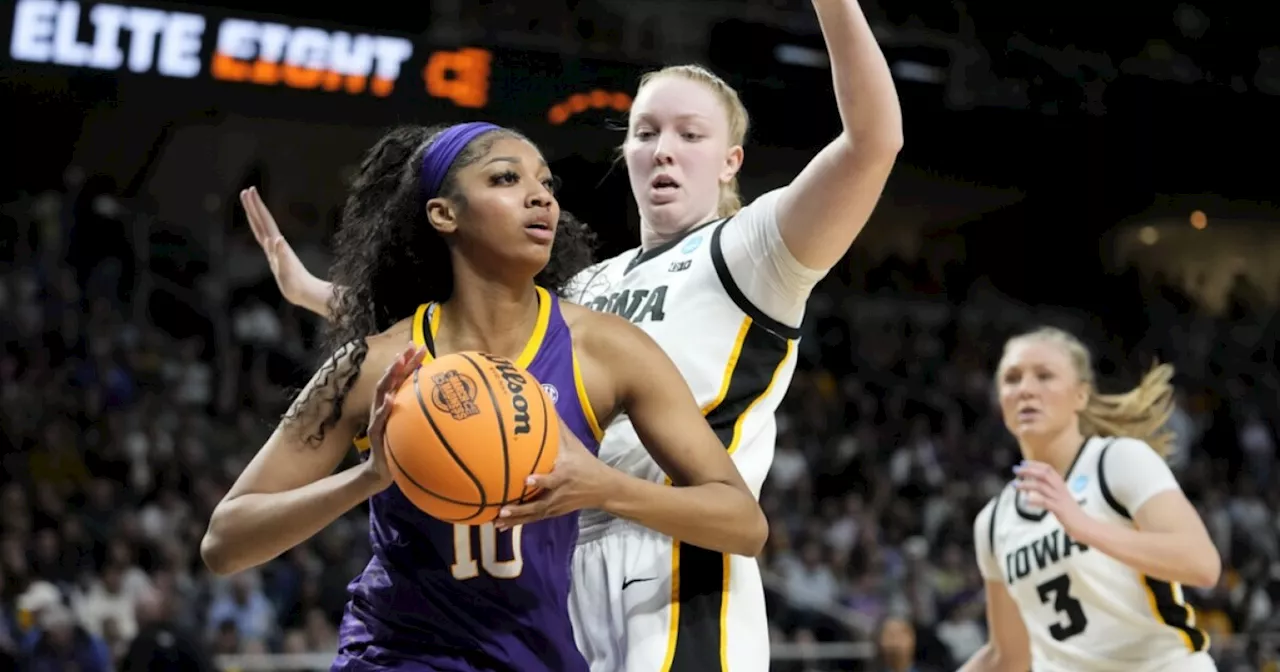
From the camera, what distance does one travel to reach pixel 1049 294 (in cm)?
2000

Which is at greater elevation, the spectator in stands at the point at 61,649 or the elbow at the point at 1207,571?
the elbow at the point at 1207,571

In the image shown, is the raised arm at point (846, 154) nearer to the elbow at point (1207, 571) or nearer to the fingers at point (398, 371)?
the fingers at point (398, 371)

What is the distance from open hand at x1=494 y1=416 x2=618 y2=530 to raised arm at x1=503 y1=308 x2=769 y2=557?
17cm

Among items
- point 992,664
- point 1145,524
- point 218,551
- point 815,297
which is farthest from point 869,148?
point 815,297

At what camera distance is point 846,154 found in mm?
3125

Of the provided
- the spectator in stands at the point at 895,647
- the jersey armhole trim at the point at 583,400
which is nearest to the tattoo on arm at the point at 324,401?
the jersey armhole trim at the point at 583,400

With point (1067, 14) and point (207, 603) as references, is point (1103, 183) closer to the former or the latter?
point (1067, 14)

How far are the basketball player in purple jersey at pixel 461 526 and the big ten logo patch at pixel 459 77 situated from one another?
31.1 ft

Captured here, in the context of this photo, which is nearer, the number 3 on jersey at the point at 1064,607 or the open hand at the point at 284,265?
the open hand at the point at 284,265

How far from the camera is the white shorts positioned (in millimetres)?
3256

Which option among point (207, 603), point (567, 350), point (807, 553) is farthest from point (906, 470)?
point (567, 350)

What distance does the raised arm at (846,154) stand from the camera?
119 inches

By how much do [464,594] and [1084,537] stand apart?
2407 millimetres

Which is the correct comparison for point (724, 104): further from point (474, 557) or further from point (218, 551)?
point (218, 551)
